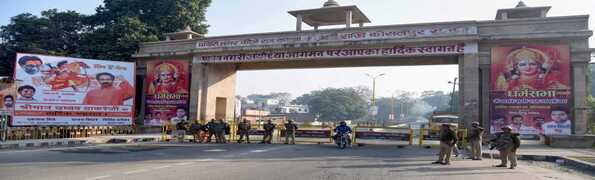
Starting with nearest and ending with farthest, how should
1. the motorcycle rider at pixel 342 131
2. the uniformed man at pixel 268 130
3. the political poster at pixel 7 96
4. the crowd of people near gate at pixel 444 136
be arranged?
1. the crowd of people near gate at pixel 444 136
2. the motorcycle rider at pixel 342 131
3. the political poster at pixel 7 96
4. the uniformed man at pixel 268 130

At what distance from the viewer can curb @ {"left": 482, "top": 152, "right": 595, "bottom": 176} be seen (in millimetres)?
12728

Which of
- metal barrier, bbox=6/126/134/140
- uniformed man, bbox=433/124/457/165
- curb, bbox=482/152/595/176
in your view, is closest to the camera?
curb, bbox=482/152/595/176

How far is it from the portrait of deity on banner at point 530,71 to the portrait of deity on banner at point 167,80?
57.2ft

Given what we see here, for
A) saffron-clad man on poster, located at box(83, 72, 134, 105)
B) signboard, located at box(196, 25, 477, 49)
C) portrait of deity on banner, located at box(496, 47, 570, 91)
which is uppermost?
signboard, located at box(196, 25, 477, 49)

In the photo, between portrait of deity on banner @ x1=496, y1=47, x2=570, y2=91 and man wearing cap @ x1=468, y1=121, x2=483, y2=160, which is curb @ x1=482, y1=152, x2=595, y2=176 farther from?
portrait of deity on banner @ x1=496, y1=47, x2=570, y2=91

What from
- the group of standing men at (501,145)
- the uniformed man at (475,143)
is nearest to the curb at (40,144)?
the group of standing men at (501,145)

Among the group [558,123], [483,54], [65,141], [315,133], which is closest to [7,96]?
[65,141]

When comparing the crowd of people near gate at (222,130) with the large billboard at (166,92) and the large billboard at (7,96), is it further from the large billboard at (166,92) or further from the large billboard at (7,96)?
the large billboard at (7,96)

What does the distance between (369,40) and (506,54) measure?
6.31 metres

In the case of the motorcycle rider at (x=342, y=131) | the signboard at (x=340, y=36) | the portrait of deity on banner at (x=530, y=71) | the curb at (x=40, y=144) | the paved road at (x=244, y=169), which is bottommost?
the curb at (x=40, y=144)

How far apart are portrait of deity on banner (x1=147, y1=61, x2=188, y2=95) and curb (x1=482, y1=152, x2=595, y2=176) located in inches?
711

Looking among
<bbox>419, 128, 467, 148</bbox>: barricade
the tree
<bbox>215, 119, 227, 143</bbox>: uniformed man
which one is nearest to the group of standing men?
<bbox>419, 128, 467, 148</bbox>: barricade

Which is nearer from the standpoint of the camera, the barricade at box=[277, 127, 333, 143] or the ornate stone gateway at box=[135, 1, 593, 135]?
the ornate stone gateway at box=[135, 1, 593, 135]

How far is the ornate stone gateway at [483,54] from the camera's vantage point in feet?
68.5
